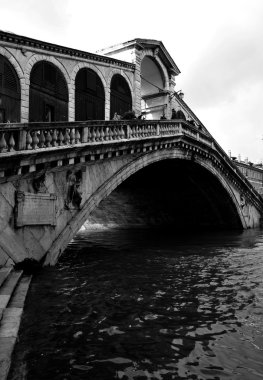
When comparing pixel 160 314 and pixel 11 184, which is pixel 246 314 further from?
pixel 11 184

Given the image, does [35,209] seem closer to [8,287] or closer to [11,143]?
[11,143]

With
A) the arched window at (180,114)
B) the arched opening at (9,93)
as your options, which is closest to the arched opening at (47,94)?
the arched opening at (9,93)

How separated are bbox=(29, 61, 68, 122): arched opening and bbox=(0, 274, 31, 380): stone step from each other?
7741 mm

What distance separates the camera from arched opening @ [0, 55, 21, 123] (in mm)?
11911

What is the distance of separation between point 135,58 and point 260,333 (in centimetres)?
1761

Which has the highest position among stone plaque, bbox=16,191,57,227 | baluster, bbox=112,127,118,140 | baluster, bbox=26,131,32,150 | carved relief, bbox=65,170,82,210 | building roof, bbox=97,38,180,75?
building roof, bbox=97,38,180,75

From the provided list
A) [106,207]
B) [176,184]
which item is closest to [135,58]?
[176,184]

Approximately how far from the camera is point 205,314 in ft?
19.9

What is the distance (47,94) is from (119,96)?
5326mm

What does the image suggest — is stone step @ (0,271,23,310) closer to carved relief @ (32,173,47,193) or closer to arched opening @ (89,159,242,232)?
carved relief @ (32,173,47,193)

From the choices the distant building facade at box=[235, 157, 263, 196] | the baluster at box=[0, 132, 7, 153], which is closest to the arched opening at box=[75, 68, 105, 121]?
the baluster at box=[0, 132, 7, 153]

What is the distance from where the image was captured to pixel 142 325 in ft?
17.9

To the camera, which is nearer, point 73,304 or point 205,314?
point 205,314

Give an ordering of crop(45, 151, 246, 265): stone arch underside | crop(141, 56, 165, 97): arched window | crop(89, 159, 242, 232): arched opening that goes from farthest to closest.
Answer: crop(89, 159, 242, 232): arched opening, crop(141, 56, 165, 97): arched window, crop(45, 151, 246, 265): stone arch underside
